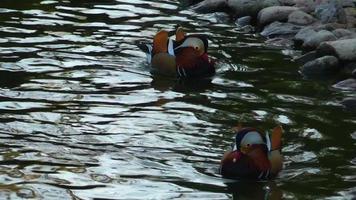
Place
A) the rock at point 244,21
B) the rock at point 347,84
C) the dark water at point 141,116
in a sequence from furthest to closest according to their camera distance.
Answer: the rock at point 244,21, the rock at point 347,84, the dark water at point 141,116

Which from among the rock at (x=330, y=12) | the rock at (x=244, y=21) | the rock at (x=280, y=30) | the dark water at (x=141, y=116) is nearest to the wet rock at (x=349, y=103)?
the dark water at (x=141, y=116)

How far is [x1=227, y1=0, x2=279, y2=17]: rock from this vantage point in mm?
16391

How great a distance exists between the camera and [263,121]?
10539mm

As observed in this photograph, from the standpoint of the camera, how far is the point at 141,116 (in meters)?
10.5

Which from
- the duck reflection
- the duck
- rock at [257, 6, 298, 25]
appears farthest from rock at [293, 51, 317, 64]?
the duck reflection

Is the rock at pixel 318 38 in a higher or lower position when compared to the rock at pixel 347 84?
higher

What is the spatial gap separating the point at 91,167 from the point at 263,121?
248 cm

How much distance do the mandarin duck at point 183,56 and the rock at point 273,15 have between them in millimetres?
3167

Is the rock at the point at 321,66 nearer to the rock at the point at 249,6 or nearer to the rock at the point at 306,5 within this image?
the rock at the point at 306,5

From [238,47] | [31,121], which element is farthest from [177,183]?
[238,47]

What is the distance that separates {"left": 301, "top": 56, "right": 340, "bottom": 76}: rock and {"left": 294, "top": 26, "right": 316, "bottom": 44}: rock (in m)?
1.36

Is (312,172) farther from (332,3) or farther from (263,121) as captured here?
(332,3)

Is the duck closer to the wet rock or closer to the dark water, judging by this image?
the dark water

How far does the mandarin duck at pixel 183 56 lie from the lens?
41.4ft
